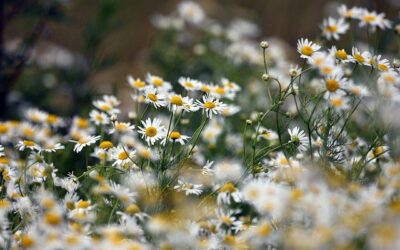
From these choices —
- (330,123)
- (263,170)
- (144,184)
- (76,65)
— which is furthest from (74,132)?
(76,65)

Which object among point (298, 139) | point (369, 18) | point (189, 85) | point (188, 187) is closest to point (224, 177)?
point (188, 187)

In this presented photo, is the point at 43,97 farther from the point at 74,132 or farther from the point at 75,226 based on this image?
the point at 75,226

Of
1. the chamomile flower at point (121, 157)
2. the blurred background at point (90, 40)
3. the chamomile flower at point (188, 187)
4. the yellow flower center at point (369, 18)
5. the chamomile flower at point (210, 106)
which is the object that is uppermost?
the blurred background at point (90, 40)

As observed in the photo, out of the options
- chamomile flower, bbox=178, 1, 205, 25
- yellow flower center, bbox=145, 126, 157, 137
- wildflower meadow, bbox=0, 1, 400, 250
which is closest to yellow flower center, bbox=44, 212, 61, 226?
wildflower meadow, bbox=0, 1, 400, 250

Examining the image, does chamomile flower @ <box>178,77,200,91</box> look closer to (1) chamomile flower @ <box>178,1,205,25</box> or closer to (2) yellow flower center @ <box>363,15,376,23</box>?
(2) yellow flower center @ <box>363,15,376,23</box>

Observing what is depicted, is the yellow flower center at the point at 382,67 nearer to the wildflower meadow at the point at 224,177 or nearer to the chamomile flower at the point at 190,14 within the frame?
the wildflower meadow at the point at 224,177

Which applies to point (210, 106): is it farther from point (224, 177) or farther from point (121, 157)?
point (121, 157)

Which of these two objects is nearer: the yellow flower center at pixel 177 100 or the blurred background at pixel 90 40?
the yellow flower center at pixel 177 100

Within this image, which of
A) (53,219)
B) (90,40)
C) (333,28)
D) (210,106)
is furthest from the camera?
(90,40)

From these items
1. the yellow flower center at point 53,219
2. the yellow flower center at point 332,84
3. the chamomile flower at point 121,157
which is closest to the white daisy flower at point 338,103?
the yellow flower center at point 332,84
